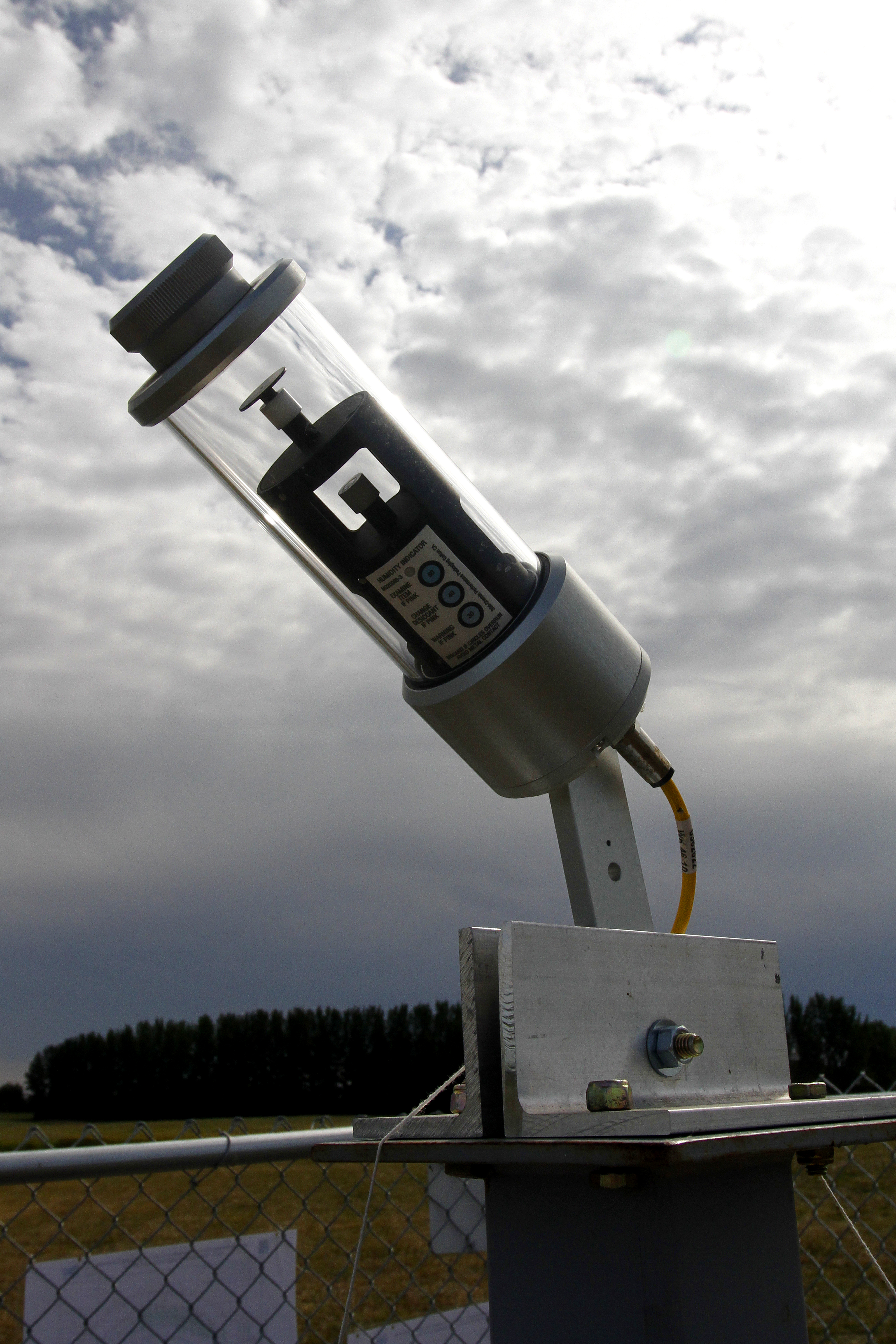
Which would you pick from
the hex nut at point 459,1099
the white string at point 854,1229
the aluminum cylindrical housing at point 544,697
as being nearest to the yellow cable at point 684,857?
the aluminum cylindrical housing at point 544,697

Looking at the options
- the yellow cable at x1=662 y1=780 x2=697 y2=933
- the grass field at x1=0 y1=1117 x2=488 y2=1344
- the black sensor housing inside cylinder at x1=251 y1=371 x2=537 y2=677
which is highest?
the black sensor housing inside cylinder at x1=251 y1=371 x2=537 y2=677

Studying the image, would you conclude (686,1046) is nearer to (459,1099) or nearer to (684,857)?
(459,1099)

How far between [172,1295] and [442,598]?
1356 mm

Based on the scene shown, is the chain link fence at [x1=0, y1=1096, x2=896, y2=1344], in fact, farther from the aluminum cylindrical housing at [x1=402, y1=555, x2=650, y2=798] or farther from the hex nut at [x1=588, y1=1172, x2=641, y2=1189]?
the aluminum cylindrical housing at [x1=402, y1=555, x2=650, y2=798]

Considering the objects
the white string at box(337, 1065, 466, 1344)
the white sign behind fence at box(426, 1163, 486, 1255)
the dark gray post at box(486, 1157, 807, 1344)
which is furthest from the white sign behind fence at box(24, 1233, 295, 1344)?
the dark gray post at box(486, 1157, 807, 1344)

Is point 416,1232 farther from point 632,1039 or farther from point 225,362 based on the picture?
point 225,362

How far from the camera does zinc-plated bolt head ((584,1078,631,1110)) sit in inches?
40.4

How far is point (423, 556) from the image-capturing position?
1493 mm

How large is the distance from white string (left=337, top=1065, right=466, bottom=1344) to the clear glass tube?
0.62 meters

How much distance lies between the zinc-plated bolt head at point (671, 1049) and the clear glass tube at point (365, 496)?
62 centimetres

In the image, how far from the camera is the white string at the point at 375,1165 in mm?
1097

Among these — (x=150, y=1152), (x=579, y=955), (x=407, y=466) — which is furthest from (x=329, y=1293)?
(x=407, y=466)

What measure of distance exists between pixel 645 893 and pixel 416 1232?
47.5 inches

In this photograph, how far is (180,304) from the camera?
142 cm
